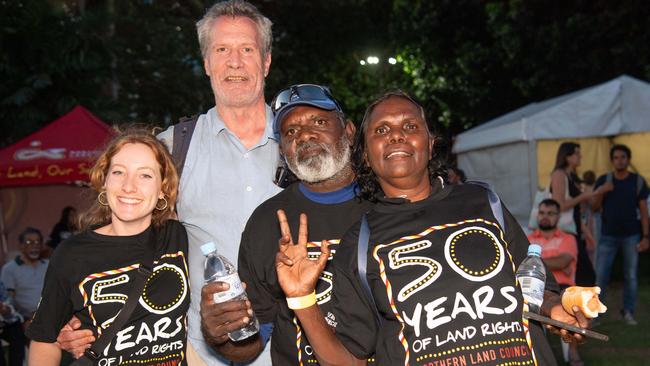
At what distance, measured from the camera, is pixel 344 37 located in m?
25.7

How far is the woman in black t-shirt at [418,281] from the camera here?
3.06 meters

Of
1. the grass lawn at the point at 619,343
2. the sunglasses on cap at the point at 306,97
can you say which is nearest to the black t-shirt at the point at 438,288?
the sunglasses on cap at the point at 306,97

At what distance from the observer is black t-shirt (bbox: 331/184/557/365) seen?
305cm

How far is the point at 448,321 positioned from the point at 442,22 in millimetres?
22781

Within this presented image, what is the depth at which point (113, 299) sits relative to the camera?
362 cm

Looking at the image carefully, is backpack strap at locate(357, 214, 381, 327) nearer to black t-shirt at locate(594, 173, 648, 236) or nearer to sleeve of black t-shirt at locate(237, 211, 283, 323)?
sleeve of black t-shirt at locate(237, 211, 283, 323)

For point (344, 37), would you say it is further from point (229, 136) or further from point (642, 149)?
point (229, 136)

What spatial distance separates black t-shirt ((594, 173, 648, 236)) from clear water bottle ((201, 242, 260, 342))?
28.6 ft

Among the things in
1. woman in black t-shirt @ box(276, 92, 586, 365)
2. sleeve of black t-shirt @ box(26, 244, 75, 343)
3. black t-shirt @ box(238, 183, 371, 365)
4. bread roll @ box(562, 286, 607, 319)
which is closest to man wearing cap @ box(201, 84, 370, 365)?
black t-shirt @ box(238, 183, 371, 365)

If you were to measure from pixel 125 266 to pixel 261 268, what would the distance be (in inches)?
26.0

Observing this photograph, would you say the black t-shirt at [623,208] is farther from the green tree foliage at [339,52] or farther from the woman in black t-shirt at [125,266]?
the woman in black t-shirt at [125,266]

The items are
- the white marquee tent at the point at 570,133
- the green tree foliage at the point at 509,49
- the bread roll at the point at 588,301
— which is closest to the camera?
the bread roll at the point at 588,301

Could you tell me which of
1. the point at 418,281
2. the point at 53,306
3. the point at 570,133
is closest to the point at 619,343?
the point at 570,133

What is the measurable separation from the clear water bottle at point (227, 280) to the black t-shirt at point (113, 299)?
474mm
